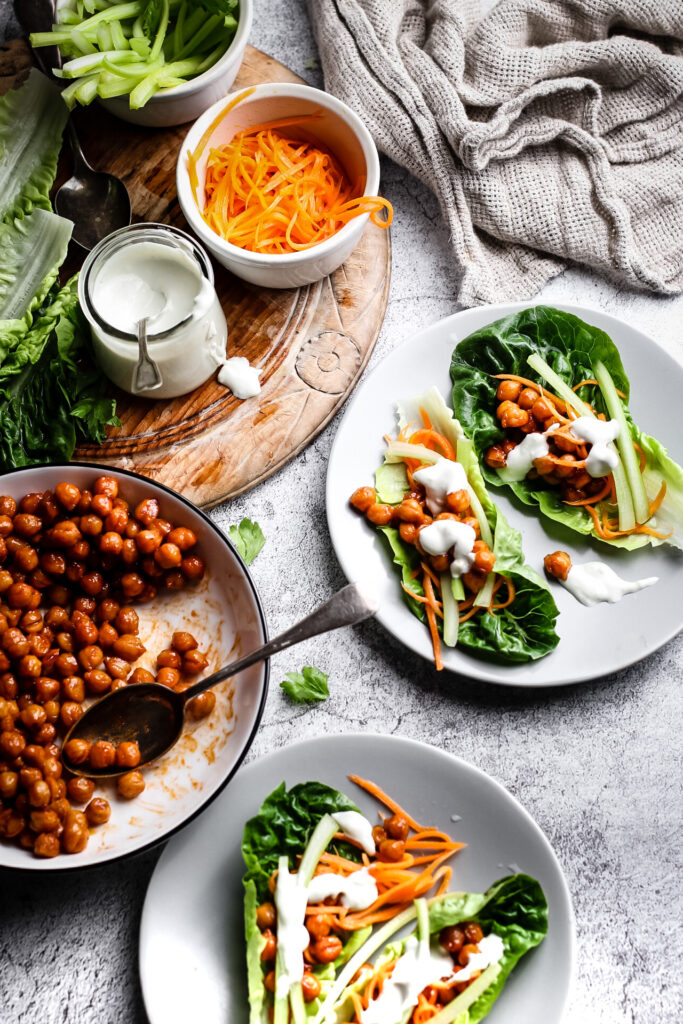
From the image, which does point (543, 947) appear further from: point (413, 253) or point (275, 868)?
point (413, 253)

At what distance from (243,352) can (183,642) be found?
31.0 inches

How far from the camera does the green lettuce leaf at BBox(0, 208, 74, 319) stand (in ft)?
7.61

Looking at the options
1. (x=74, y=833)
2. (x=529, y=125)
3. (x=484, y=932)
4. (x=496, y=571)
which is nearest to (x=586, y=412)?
(x=496, y=571)

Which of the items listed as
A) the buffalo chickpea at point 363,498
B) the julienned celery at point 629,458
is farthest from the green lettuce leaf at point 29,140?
the julienned celery at point 629,458

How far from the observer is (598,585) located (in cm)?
227

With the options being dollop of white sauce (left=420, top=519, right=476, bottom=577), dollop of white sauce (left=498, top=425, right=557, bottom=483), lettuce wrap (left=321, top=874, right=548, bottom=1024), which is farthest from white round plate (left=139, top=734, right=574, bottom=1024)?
dollop of white sauce (left=498, top=425, right=557, bottom=483)

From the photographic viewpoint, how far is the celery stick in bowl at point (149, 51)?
2.24 m

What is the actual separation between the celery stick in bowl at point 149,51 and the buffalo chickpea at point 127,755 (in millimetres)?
1561

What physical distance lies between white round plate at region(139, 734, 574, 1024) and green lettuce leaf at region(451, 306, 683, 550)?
2.41ft

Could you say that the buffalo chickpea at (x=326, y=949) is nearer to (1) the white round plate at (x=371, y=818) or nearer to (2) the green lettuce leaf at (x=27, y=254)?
(1) the white round plate at (x=371, y=818)

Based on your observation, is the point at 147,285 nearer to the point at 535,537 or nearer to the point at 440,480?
the point at 440,480

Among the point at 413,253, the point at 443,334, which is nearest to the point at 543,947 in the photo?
the point at 443,334

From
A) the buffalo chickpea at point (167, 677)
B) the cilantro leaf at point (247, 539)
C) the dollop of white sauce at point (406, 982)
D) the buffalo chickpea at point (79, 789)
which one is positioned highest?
the cilantro leaf at point (247, 539)

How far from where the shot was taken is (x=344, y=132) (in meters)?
2.33
